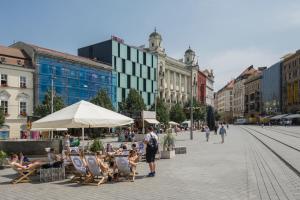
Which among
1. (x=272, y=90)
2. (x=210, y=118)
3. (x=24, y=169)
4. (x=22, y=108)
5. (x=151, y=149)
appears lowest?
(x=24, y=169)

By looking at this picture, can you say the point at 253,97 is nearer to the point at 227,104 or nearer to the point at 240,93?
the point at 240,93

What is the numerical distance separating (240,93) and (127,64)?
356 ft

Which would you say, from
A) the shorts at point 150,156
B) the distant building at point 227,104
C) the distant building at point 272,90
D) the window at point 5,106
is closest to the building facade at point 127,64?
the window at point 5,106

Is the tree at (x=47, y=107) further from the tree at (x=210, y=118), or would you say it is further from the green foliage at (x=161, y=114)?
the tree at (x=210, y=118)

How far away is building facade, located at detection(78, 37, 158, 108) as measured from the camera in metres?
67.6

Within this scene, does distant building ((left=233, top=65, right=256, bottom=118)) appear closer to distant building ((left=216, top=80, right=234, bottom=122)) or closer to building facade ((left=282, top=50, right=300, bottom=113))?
distant building ((left=216, top=80, right=234, bottom=122))

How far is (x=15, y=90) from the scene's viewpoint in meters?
45.8

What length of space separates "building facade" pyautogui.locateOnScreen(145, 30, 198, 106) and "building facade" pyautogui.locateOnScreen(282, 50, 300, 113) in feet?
90.6

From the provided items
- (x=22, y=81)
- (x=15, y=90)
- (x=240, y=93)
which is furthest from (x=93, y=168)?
(x=240, y=93)

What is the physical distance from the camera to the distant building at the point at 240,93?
16480cm

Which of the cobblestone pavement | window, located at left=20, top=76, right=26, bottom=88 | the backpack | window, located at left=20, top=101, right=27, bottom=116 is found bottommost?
the cobblestone pavement

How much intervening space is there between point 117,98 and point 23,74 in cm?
2309

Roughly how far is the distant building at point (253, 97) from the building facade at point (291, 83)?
91.0 ft

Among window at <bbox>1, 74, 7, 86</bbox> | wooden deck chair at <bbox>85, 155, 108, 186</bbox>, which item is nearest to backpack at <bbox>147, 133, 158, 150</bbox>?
wooden deck chair at <bbox>85, 155, 108, 186</bbox>
